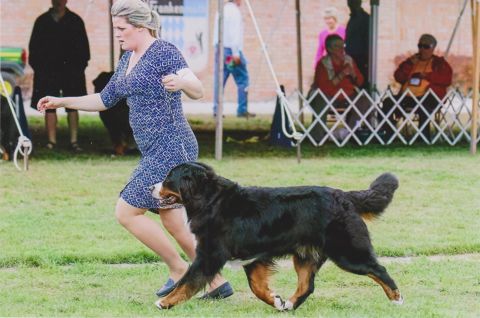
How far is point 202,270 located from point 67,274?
160 cm

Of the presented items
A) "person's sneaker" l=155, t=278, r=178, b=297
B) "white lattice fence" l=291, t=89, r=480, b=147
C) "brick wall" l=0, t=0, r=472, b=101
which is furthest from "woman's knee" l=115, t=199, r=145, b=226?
"brick wall" l=0, t=0, r=472, b=101

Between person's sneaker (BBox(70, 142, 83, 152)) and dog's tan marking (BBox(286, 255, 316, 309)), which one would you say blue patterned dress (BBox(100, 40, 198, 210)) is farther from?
person's sneaker (BBox(70, 142, 83, 152))

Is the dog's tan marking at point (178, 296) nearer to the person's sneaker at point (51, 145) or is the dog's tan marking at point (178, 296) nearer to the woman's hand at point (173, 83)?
the woman's hand at point (173, 83)

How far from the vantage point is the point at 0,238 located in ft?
27.6

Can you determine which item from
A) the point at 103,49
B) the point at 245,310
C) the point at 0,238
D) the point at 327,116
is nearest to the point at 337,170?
the point at 327,116

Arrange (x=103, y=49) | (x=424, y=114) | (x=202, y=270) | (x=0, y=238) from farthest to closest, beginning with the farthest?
(x=103, y=49) → (x=424, y=114) → (x=0, y=238) → (x=202, y=270)

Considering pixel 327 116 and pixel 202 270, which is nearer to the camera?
pixel 202 270

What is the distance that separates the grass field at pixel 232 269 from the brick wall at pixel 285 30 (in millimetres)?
7865

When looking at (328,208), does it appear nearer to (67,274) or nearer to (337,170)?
(67,274)

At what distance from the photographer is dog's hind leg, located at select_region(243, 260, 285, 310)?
6.16 meters

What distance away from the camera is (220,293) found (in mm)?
6504

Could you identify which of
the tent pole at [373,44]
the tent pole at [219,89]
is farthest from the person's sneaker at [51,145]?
the tent pole at [373,44]

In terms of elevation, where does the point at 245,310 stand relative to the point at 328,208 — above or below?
below

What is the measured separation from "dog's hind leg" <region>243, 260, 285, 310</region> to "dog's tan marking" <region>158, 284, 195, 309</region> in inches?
17.1
